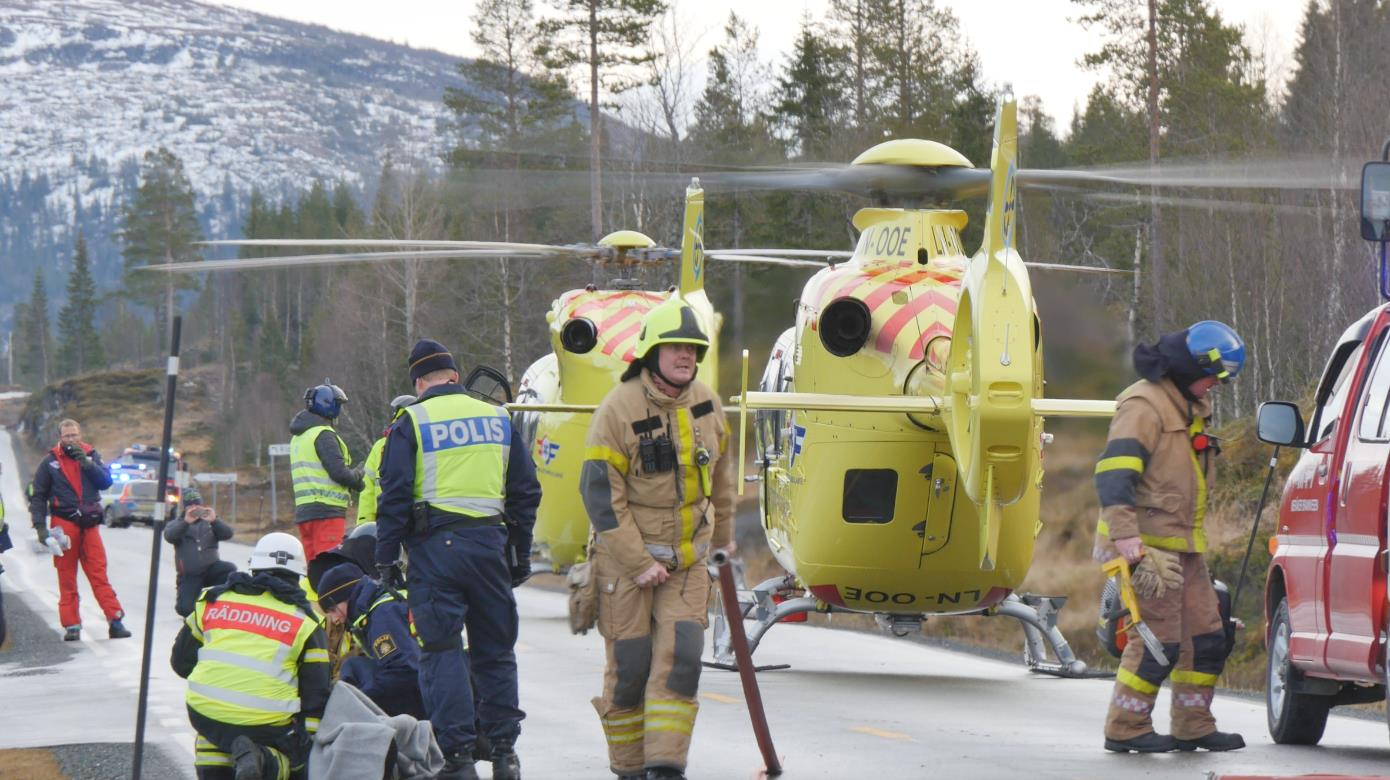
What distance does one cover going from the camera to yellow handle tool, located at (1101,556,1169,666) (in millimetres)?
9586

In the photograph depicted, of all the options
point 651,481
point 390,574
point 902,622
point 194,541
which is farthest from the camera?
point 194,541

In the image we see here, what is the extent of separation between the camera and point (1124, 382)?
20.6 m

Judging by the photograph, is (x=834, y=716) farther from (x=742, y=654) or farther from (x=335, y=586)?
(x=335, y=586)

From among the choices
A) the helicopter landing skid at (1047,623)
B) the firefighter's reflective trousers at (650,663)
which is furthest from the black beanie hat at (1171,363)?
the helicopter landing skid at (1047,623)

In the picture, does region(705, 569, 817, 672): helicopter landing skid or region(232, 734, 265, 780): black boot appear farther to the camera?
region(705, 569, 817, 672): helicopter landing skid

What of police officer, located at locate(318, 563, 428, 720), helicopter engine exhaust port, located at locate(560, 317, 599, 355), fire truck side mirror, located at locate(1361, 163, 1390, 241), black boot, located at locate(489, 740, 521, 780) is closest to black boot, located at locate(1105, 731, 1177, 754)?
fire truck side mirror, located at locate(1361, 163, 1390, 241)

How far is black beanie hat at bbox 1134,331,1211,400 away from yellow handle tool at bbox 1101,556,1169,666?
1036mm

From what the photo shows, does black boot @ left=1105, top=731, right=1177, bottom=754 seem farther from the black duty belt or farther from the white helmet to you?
the white helmet

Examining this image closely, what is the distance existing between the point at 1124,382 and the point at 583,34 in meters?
32.8

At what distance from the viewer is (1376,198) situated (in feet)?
32.9

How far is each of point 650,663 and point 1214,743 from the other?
11.2ft

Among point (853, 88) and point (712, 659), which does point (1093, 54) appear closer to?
point (853, 88)

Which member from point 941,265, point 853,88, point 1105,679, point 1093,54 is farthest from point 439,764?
point 853,88

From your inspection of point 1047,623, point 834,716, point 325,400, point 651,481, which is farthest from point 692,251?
point 651,481
